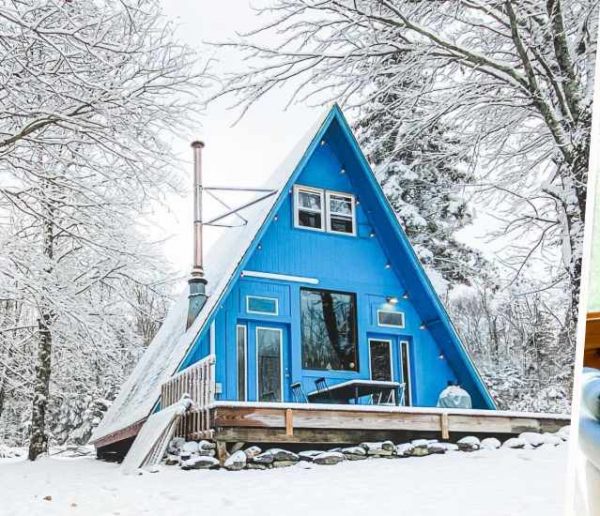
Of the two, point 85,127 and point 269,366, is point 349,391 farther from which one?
point 85,127

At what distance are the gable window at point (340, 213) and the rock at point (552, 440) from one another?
25.5 inches

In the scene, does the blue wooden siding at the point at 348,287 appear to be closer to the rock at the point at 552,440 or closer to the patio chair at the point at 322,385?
the patio chair at the point at 322,385

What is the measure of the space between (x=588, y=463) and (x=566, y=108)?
991mm

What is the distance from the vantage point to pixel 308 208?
1754 mm

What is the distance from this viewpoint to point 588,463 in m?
1.30

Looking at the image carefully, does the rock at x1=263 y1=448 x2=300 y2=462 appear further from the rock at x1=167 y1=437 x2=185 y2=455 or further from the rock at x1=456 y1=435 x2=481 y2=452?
the rock at x1=456 y1=435 x2=481 y2=452

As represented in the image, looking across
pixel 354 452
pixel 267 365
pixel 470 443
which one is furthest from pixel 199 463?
pixel 470 443

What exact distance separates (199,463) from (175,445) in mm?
72

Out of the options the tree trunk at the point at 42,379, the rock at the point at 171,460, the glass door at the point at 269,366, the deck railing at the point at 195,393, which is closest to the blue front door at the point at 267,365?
the glass door at the point at 269,366

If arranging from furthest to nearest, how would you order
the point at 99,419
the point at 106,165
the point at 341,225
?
the point at 106,165 → the point at 341,225 → the point at 99,419

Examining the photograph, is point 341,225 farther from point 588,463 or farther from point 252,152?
point 588,463

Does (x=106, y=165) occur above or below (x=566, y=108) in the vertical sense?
below

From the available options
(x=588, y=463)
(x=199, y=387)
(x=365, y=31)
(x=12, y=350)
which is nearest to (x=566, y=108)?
(x=365, y=31)

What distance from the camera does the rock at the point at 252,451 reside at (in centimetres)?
167
